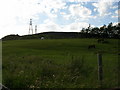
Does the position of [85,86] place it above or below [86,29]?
below

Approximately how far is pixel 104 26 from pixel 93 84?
4593 inches

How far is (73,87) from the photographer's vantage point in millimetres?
7328

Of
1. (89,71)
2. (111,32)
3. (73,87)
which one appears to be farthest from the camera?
(111,32)

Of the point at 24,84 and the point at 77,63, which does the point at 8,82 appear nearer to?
the point at 24,84

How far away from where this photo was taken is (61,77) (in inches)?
340

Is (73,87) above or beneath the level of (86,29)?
beneath

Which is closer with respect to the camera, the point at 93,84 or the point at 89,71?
the point at 93,84

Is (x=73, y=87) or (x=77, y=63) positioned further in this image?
(x=77, y=63)

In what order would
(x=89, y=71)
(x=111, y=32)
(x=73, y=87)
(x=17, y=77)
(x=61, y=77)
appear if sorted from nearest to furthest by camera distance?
(x=73, y=87), (x=17, y=77), (x=61, y=77), (x=89, y=71), (x=111, y=32)

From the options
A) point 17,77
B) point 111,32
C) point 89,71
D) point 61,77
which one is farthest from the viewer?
point 111,32

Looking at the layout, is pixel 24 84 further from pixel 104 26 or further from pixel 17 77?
pixel 104 26

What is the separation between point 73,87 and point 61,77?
4.60 feet

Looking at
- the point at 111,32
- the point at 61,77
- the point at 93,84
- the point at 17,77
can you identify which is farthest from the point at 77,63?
the point at 111,32

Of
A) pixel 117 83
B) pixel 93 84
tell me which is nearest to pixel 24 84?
pixel 93 84
